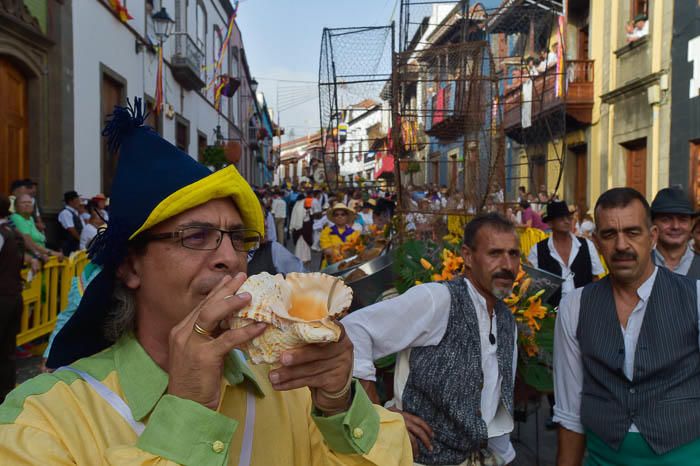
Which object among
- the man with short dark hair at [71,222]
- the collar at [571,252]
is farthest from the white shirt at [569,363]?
the man with short dark hair at [71,222]

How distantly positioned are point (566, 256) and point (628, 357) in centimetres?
370

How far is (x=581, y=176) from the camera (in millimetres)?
20266

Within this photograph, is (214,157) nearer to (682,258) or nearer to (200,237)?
(682,258)

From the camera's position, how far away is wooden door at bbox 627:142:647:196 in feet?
53.8

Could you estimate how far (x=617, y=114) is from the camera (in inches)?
690

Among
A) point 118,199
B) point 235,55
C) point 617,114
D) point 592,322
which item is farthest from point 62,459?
point 235,55

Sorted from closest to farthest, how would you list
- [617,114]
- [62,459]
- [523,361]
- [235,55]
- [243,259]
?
[62,459] < [243,259] < [523,361] < [617,114] < [235,55]

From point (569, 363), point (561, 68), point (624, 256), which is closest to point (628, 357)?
point (569, 363)

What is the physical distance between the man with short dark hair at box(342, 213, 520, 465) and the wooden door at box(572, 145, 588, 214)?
57.8ft

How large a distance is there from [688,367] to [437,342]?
107 centimetres

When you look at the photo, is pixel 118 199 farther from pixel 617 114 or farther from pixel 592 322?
pixel 617 114

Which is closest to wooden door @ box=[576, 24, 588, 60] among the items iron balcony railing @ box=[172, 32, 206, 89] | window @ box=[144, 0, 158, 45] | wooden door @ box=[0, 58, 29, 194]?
iron balcony railing @ box=[172, 32, 206, 89]

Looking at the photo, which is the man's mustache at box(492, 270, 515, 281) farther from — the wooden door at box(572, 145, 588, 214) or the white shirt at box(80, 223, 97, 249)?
the wooden door at box(572, 145, 588, 214)

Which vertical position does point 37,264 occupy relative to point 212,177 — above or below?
below
